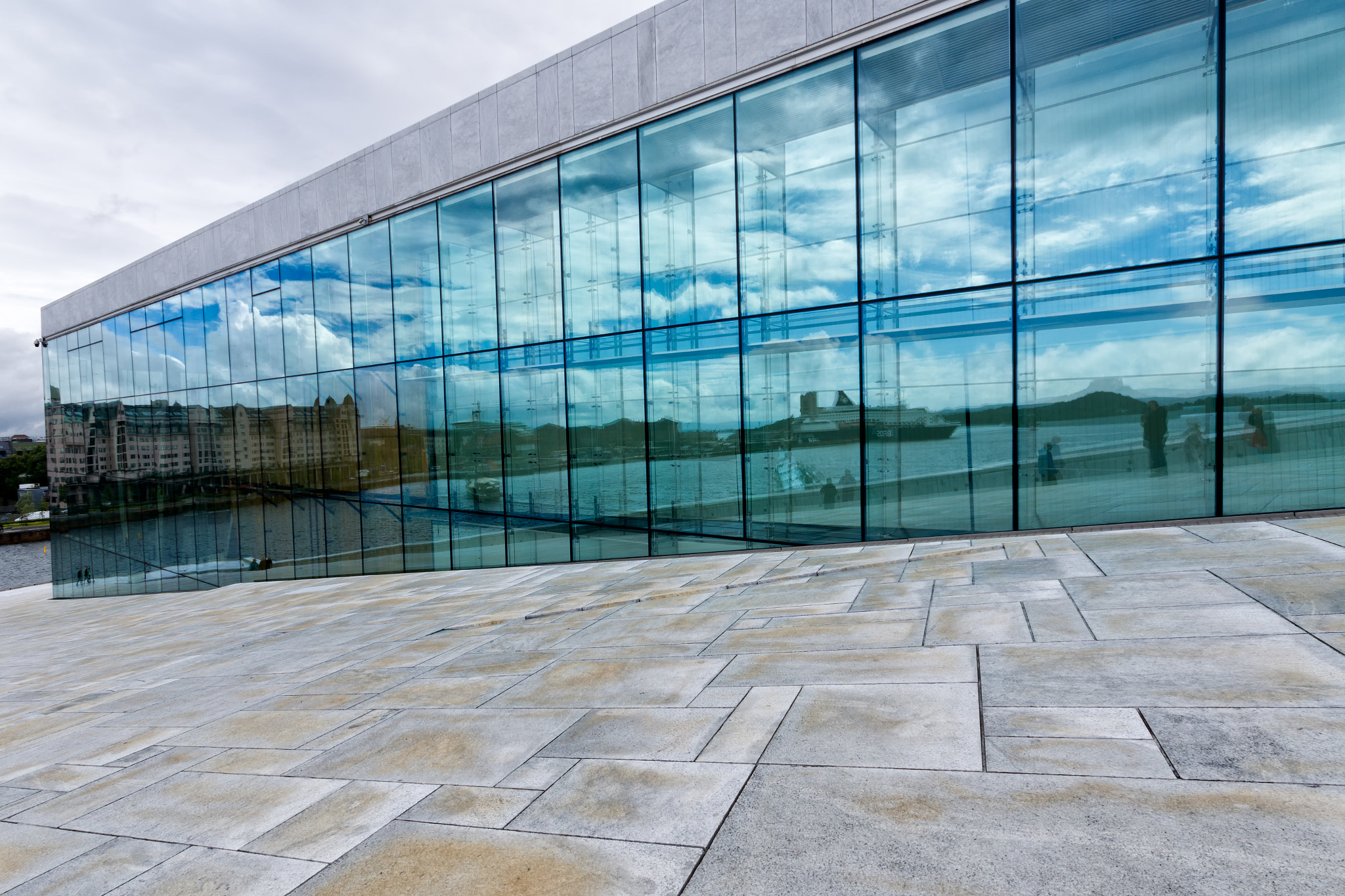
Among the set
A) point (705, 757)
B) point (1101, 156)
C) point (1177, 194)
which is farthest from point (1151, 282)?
point (705, 757)

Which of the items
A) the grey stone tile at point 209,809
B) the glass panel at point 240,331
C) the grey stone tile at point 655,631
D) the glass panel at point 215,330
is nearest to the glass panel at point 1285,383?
the grey stone tile at point 655,631

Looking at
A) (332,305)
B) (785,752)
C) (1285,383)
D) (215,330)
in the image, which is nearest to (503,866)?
(785,752)

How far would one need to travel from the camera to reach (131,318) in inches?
980

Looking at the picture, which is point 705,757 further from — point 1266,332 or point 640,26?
point 640,26

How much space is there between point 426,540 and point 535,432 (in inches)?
160

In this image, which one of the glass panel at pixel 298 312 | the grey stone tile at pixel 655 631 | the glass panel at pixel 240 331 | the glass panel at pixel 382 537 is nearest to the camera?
the grey stone tile at pixel 655 631

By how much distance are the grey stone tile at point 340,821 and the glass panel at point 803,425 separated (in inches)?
314

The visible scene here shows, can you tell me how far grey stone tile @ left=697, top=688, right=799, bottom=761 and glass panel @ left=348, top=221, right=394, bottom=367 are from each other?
46.9ft

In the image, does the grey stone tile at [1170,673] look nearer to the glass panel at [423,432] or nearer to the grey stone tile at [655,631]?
the grey stone tile at [655,631]

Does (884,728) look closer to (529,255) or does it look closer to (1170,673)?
(1170,673)

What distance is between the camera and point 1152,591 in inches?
209

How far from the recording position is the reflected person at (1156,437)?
8.69m

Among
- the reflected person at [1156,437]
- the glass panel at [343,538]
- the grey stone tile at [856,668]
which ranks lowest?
the glass panel at [343,538]

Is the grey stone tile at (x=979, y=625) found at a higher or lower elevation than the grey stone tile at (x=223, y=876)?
higher
